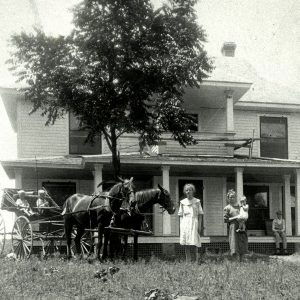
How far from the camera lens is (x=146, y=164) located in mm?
19125

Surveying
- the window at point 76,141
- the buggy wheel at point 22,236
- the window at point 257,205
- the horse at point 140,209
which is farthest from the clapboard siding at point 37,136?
the horse at point 140,209

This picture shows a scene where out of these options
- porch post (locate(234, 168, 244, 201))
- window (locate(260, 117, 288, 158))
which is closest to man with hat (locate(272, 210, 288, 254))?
porch post (locate(234, 168, 244, 201))

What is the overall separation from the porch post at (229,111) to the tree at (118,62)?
5.01 m

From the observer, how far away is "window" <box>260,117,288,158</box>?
23953 mm

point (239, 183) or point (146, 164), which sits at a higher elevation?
point (146, 164)

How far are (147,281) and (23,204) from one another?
219 inches

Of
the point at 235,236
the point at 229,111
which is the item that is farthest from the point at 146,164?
the point at 235,236

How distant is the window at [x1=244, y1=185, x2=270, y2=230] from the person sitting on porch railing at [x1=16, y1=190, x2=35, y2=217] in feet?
36.2

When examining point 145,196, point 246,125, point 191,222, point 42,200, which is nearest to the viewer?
point 191,222

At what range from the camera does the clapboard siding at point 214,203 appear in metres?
22.7

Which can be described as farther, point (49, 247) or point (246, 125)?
point (246, 125)

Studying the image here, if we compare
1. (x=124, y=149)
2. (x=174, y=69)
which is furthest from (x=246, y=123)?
(x=174, y=69)

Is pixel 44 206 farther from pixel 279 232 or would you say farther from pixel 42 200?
pixel 279 232

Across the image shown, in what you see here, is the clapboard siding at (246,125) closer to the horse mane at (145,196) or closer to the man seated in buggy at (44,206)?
the horse mane at (145,196)
